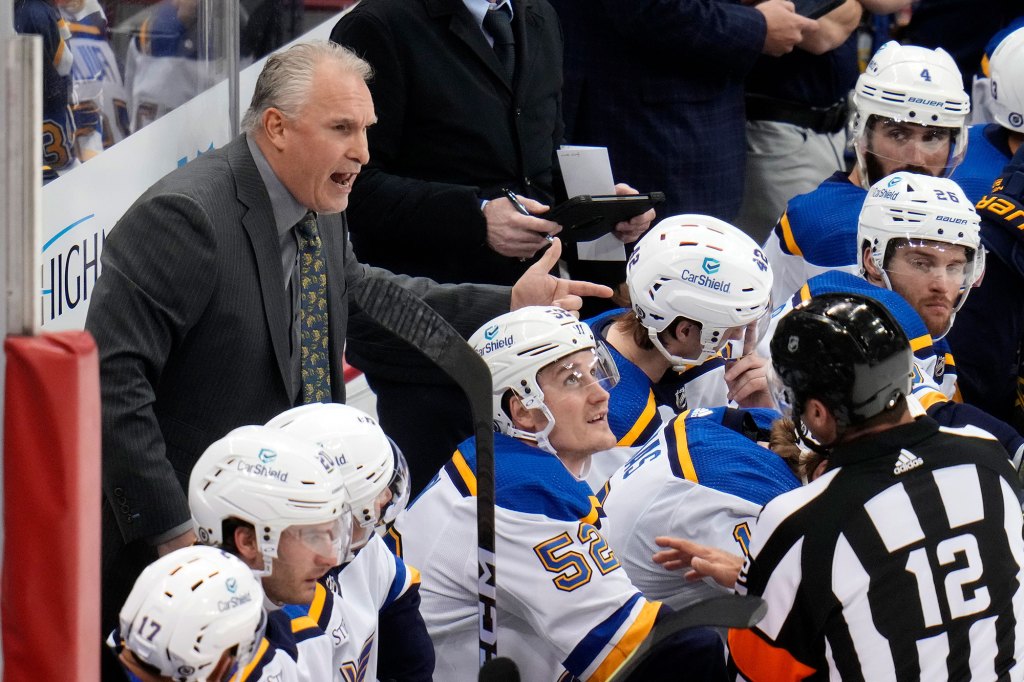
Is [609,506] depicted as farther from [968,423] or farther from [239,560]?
[239,560]

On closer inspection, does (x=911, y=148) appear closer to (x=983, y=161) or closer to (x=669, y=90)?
(x=983, y=161)

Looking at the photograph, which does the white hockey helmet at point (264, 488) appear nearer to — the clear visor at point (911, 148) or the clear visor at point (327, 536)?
the clear visor at point (327, 536)

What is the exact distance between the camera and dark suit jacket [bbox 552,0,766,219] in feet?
16.6

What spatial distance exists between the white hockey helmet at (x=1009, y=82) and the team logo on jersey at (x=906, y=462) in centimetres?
269

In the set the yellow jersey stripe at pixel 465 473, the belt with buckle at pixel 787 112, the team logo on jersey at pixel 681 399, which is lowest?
the team logo on jersey at pixel 681 399

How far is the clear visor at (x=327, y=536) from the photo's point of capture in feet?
8.19

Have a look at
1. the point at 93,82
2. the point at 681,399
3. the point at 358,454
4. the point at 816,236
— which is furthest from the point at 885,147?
the point at 358,454

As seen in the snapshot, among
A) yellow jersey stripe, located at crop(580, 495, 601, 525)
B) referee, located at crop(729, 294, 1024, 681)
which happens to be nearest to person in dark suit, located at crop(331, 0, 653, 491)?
yellow jersey stripe, located at crop(580, 495, 601, 525)

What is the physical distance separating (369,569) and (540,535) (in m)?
0.34

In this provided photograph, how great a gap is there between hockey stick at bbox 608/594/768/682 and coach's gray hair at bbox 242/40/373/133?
141cm

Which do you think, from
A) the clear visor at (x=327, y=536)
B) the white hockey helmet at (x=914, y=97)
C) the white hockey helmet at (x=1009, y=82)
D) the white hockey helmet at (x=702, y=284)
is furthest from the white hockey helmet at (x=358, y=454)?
the white hockey helmet at (x=1009, y=82)

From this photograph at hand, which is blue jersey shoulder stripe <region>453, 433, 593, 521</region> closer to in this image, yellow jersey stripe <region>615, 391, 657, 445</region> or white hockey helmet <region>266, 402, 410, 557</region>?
white hockey helmet <region>266, 402, 410, 557</region>

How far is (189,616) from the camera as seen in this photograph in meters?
2.18

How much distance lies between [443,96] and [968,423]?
1.72m
